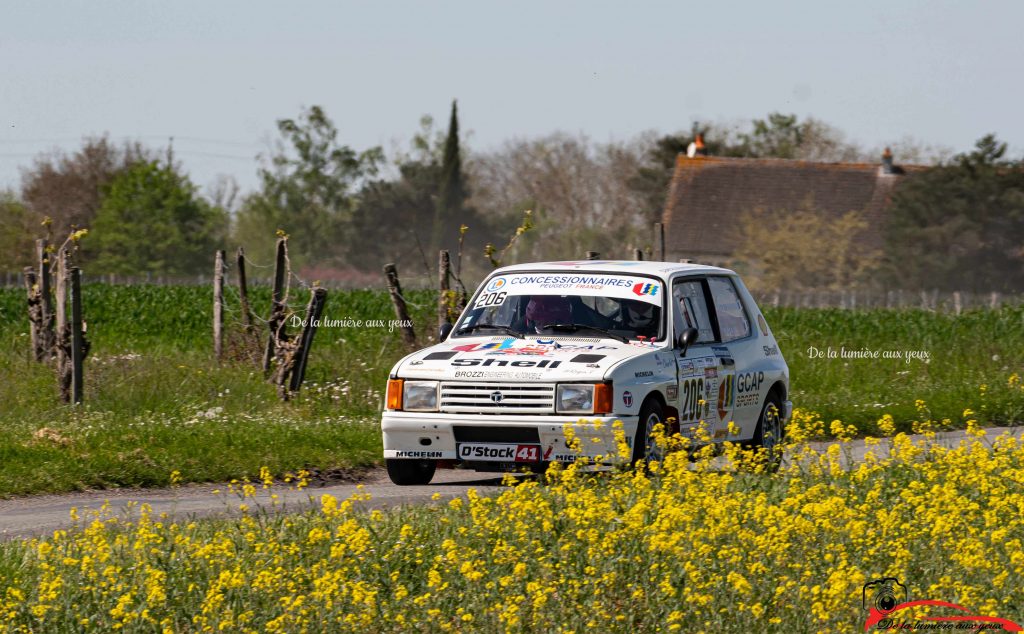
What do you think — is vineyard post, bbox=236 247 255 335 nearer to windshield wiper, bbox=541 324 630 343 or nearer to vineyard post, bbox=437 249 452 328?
vineyard post, bbox=437 249 452 328

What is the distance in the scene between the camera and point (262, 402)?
18.1m

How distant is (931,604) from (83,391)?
13.6m

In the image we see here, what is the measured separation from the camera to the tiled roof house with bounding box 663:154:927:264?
7150 cm

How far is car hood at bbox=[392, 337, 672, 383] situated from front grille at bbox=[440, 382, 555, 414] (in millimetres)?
60

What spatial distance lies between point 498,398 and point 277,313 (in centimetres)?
801

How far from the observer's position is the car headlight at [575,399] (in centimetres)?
1162

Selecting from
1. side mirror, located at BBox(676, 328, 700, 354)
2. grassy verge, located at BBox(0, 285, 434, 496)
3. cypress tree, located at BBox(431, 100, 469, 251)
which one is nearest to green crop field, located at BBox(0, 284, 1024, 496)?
grassy verge, located at BBox(0, 285, 434, 496)

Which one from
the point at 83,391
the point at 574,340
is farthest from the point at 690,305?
the point at 83,391

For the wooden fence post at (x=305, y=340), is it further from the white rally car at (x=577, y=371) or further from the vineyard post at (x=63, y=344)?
the white rally car at (x=577, y=371)

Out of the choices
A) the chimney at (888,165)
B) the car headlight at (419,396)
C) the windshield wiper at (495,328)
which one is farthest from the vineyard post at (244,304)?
the chimney at (888,165)

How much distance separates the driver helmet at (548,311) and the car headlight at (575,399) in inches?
49.2

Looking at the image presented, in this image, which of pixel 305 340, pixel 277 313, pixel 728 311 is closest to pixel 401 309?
pixel 277 313

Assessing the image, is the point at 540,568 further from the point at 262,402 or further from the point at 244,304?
the point at 244,304

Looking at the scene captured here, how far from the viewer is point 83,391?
61.4 feet
